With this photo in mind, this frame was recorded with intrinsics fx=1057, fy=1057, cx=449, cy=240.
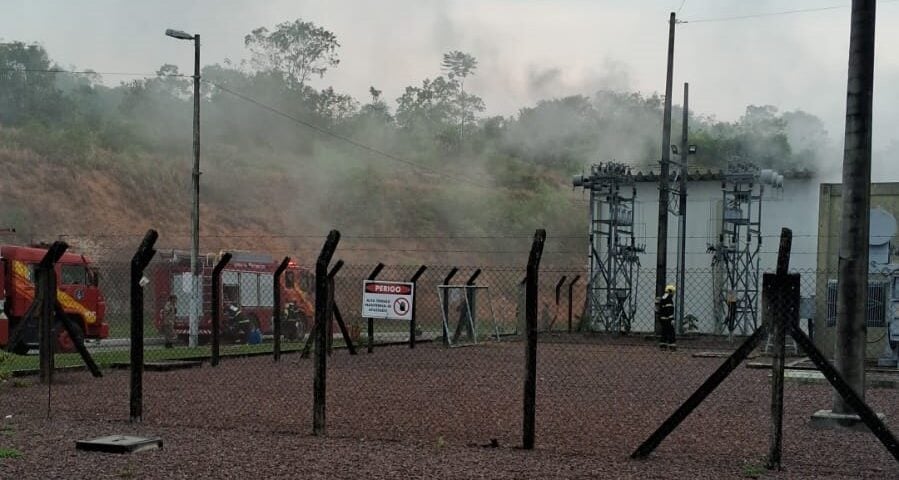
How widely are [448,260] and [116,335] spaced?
1225 inches

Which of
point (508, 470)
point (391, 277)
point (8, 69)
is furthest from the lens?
point (8, 69)

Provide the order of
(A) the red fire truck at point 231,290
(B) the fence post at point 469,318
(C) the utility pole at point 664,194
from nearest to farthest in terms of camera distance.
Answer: (B) the fence post at point 469,318 → (C) the utility pole at point 664,194 → (A) the red fire truck at point 231,290

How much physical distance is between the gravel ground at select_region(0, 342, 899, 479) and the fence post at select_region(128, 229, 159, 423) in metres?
0.23

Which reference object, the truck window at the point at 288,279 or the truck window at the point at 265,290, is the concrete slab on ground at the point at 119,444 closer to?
the truck window at the point at 265,290

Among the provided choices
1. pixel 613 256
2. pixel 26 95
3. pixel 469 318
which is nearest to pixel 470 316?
pixel 469 318

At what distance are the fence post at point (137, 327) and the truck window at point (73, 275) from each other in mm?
14853

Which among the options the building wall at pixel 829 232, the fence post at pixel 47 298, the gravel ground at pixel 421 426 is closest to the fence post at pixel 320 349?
the gravel ground at pixel 421 426

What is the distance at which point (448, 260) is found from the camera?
2304 inches

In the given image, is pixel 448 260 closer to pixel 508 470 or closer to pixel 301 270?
pixel 301 270

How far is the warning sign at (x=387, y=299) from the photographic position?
1661cm

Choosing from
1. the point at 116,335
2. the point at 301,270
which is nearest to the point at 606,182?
the point at 301,270

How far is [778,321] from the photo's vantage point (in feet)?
27.3

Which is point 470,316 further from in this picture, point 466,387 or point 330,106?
point 330,106

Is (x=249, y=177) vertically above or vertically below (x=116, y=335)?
above
